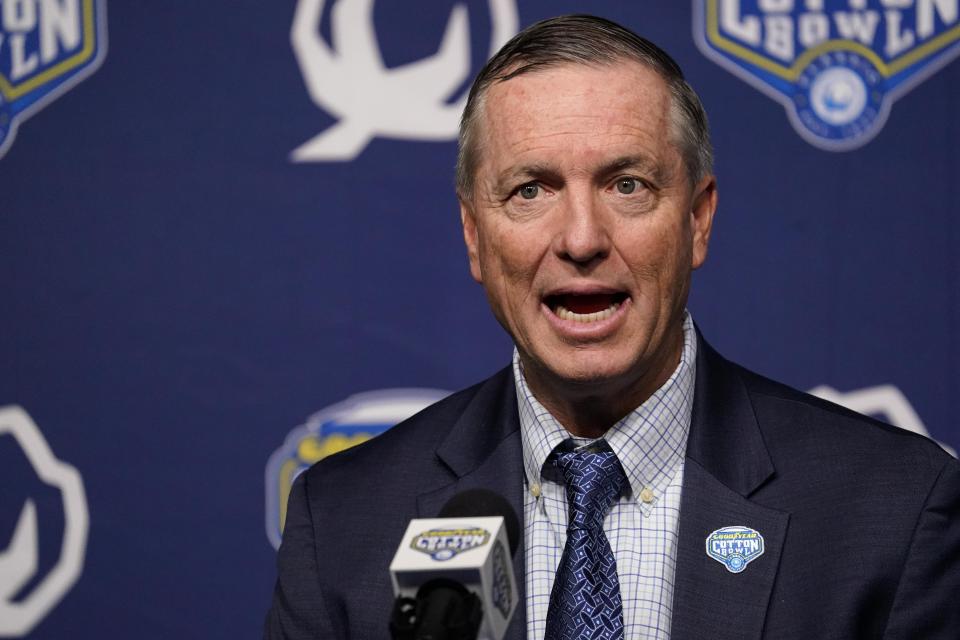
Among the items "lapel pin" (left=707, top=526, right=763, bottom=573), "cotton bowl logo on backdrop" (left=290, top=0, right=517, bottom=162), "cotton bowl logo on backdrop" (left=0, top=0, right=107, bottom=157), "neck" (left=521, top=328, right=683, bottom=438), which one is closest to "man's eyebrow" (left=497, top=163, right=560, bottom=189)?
"neck" (left=521, top=328, right=683, bottom=438)

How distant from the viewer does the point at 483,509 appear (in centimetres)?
106

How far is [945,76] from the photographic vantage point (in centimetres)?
225

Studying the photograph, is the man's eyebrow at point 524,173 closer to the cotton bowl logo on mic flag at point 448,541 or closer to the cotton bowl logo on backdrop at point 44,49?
the cotton bowl logo on mic flag at point 448,541

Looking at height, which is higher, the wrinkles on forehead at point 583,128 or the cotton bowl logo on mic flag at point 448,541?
the wrinkles on forehead at point 583,128

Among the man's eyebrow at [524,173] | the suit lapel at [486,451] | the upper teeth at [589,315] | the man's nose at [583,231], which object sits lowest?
the suit lapel at [486,451]

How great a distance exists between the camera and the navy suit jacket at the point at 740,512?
1.42m

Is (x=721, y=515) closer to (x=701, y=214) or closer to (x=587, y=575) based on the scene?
(x=587, y=575)

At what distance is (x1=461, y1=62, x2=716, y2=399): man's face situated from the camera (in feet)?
4.91

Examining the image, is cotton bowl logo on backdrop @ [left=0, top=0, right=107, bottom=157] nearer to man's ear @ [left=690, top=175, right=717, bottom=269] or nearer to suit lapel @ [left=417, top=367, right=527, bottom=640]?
suit lapel @ [left=417, top=367, right=527, bottom=640]

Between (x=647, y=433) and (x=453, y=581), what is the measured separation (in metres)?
0.73

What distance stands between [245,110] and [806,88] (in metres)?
1.09

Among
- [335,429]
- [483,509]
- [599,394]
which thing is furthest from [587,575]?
[335,429]

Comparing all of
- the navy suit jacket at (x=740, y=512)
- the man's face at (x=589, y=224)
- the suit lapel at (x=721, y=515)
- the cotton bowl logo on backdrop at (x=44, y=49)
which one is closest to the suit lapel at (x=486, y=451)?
the navy suit jacket at (x=740, y=512)

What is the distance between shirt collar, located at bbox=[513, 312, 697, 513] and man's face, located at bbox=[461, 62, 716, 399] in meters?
0.05
